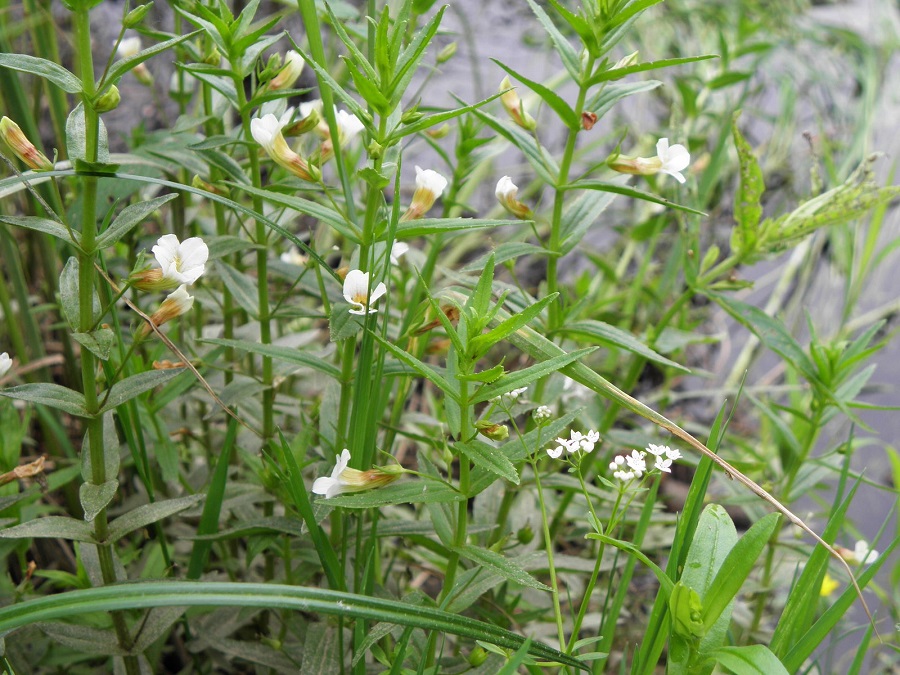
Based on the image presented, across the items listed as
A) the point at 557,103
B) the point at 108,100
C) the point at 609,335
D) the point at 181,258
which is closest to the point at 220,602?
the point at 181,258

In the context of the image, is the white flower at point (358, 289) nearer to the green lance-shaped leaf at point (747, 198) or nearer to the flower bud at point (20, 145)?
the flower bud at point (20, 145)

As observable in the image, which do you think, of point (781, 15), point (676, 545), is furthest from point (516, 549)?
point (781, 15)

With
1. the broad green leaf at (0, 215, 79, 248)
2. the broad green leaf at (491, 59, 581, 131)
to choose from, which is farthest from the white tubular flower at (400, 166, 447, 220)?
the broad green leaf at (0, 215, 79, 248)

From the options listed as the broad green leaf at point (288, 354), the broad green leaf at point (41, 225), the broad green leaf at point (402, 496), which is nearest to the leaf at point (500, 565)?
the broad green leaf at point (402, 496)

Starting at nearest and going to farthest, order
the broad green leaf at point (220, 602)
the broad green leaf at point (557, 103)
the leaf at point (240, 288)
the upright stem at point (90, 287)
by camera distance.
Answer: the broad green leaf at point (220, 602) → the upright stem at point (90, 287) → the broad green leaf at point (557, 103) → the leaf at point (240, 288)

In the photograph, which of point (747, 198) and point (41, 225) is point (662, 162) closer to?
point (747, 198)

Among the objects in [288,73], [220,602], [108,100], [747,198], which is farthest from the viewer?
[747,198]

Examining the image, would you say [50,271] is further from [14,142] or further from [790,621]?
[790,621]
